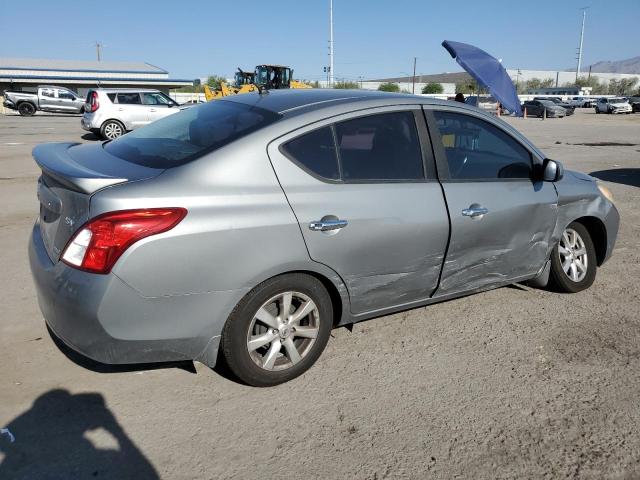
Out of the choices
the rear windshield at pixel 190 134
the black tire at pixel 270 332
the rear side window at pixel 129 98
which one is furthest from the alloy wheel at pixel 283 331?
the rear side window at pixel 129 98

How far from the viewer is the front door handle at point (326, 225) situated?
116 inches

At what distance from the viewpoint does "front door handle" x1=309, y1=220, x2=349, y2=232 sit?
2.95 metres

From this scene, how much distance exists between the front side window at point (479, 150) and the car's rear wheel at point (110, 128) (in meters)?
14.1

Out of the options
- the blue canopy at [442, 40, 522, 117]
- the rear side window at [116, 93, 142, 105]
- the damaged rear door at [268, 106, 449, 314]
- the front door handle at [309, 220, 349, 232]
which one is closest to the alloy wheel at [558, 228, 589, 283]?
the damaged rear door at [268, 106, 449, 314]

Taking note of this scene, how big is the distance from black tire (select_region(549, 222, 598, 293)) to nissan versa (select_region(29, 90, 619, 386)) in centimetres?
36

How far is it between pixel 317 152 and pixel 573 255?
2.60 metres

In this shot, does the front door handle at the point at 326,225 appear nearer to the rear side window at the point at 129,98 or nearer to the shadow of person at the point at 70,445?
the shadow of person at the point at 70,445

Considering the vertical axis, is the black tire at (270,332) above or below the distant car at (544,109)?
below

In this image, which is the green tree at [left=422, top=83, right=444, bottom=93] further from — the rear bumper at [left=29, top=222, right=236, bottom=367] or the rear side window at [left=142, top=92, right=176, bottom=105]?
the rear bumper at [left=29, top=222, right=236, bottom=367]

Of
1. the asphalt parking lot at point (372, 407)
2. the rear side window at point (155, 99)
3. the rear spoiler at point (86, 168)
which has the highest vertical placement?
the rear side window at point (155, 99)

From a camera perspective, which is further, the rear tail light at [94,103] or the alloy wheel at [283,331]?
the rear tail light at [94,103]

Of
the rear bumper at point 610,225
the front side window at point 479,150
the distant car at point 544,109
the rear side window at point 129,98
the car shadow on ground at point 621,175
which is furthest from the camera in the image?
the distant car at point 544,109

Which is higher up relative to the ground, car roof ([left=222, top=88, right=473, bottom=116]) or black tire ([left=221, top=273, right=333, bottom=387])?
car roof ([left=222, top=88, right=473, bottom=116])

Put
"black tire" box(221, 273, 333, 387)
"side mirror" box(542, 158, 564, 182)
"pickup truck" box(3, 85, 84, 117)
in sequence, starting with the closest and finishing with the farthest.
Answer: "black tire" box(221, 273, 333, 387) < "side mirror" box(542, 158, 564, 182) < "pickup truck" box(3, 85, 84, 117)
